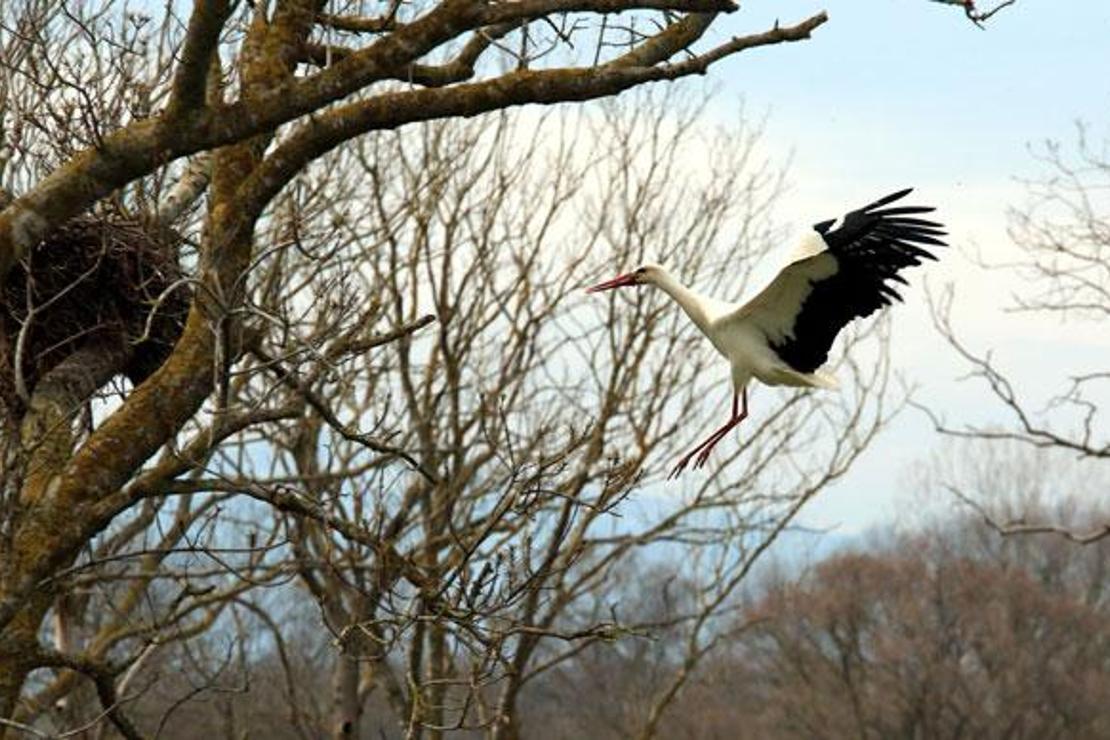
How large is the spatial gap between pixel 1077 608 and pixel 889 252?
170 ft

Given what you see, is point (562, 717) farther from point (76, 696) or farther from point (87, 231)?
point (87, 231)

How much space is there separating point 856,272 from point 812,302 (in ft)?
0.64

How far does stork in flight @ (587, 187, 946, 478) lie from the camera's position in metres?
6.83

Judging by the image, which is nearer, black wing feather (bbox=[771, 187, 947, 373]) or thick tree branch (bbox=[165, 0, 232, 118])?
thick tree branch (bbox=[165, 0, 232, 118])

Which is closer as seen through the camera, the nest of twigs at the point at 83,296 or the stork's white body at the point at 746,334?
the stork's white body at the point at 746,334

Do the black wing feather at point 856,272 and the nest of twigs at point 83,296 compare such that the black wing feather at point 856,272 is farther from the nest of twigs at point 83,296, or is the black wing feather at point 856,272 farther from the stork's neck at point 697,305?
the nest of twigs at point 83,296

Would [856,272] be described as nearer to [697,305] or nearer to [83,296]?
[697,305]

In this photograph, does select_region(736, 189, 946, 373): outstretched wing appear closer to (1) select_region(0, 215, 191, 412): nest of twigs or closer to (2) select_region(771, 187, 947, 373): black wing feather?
(2) select_region(771, 187, 947, 373): black wing feather

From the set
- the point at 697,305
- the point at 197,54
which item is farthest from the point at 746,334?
the point at 197,54

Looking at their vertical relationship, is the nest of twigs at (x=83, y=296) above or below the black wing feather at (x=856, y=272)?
above

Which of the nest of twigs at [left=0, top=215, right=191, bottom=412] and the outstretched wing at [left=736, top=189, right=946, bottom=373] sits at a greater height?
the nest of twigs at [left=0, top=215, right=191, bottom=412]

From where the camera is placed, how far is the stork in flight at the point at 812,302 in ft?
22.4

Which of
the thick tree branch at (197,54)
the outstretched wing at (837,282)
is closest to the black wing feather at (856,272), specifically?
the outstretched wing at (837,282)

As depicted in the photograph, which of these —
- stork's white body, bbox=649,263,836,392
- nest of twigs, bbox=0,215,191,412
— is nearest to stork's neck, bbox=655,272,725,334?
stork's white body, bbox=649,263,836,392
